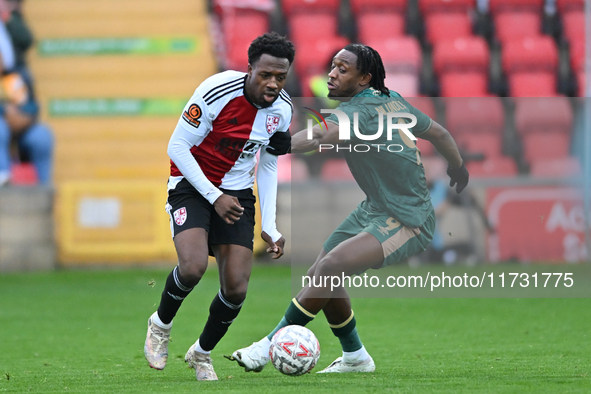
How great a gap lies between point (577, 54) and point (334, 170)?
22.1 ft

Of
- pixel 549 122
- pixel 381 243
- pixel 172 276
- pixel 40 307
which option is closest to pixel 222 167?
pixel 172 276

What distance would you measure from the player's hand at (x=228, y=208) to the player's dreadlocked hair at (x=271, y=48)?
2.43ft

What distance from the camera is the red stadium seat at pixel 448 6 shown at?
14227 millimetres

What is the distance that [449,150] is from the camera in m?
5.13

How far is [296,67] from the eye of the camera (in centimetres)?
1373

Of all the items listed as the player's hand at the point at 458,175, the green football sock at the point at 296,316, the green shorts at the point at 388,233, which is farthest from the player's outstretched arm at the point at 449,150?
the green football sock at the point at 296,316

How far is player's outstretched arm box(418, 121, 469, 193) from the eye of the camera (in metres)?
5.03

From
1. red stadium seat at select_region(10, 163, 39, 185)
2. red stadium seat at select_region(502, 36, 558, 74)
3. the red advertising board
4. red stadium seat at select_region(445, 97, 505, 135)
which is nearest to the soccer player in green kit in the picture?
the red advertising board

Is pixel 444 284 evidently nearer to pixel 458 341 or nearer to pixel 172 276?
pixel 458 341

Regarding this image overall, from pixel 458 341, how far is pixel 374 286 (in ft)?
2.91

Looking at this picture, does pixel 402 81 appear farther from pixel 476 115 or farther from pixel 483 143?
pixel 483 143

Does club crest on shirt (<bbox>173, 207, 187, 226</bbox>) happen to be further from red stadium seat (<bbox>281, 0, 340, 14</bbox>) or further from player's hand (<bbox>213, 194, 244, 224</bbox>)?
red stadium seat (<bbox>281, 0, 340, 14</bbox>)

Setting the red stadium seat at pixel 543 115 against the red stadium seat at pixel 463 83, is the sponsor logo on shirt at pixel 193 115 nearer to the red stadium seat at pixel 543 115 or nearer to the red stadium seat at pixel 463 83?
the red stadium seat at pixel 543 115

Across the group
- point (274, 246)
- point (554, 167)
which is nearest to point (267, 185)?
point (274, 246)
